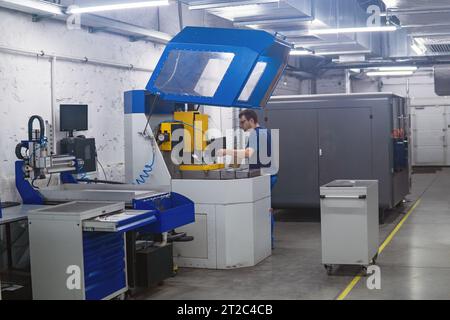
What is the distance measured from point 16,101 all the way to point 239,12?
7.05 feet

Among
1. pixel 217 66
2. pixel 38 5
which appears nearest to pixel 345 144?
pixel 217 66

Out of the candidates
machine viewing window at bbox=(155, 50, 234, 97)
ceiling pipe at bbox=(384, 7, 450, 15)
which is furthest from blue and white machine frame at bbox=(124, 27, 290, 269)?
ceiling pipe at bbox=(384, 7, 450, 15)

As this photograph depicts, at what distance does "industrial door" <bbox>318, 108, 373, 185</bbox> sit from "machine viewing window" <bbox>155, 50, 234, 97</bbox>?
2.75m

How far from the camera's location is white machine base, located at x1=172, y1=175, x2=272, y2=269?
4625mm

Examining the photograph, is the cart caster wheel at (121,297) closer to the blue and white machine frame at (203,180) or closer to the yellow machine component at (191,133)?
the blue and white machine frame at (203,180)

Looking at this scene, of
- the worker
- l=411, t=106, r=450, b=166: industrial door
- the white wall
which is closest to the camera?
the white wall

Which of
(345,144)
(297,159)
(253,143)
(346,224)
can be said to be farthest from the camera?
(297,159)

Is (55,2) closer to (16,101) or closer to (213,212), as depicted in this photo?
(16,101)

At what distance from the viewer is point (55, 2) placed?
16.5ft

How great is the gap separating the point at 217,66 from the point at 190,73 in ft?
0.70

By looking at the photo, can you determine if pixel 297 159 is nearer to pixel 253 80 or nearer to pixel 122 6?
pixel 253 80

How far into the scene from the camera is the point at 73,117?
532 cm

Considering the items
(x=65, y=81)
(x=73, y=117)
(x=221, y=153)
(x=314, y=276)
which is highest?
(x=65, y=81)

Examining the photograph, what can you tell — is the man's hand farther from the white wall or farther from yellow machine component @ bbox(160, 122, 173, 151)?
the white wall
